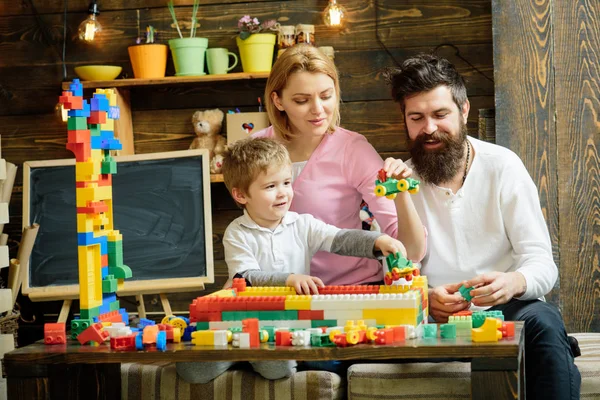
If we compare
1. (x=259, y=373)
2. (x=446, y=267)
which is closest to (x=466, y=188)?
(x=446, y=267)

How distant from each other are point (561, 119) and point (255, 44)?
1471 mm

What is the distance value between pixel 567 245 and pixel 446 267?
2.57ft

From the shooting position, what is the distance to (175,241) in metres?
3.76

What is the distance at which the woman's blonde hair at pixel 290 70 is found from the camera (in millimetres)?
2566

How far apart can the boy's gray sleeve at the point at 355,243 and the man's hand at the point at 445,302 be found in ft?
0.59

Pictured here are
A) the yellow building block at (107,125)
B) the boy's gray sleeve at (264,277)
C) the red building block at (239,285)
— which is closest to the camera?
the yellow building block at (107,125)

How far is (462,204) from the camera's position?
2.52 m

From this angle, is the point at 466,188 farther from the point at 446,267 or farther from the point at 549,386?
the point at 549,386

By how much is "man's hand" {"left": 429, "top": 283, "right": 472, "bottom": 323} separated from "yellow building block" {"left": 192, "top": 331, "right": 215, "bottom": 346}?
0.71m

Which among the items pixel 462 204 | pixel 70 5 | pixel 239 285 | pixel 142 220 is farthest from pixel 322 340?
pixel 70 5


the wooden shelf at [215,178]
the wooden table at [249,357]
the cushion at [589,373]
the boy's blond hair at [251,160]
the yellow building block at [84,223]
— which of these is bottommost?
the cushion at [589,373]

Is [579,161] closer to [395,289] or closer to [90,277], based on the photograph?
[395,289]

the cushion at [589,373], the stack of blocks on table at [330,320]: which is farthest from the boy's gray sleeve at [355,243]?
the cushion at [589,373]

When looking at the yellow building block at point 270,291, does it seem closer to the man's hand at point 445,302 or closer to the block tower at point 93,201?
the block tower at point 93,201
